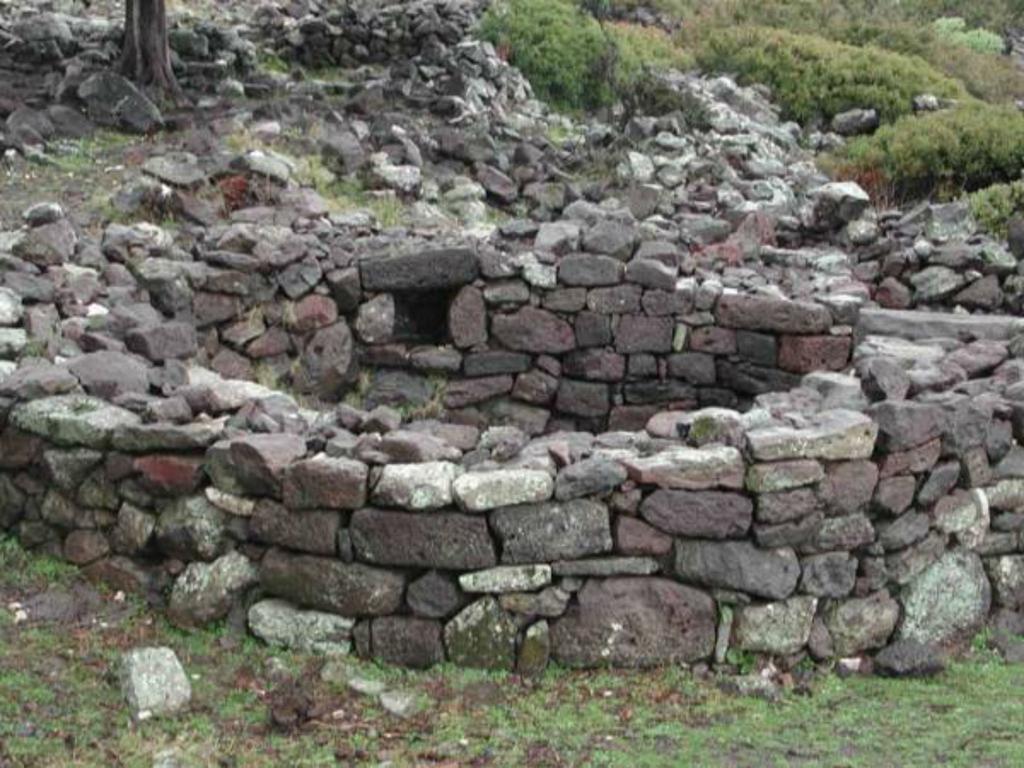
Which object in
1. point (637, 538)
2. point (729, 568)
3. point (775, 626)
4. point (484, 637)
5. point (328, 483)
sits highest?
point (328, 483)

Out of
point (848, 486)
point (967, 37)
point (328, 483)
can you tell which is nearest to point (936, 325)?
point (848, 486)

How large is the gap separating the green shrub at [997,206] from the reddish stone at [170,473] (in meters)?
8.39

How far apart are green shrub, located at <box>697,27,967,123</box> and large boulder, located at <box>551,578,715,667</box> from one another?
525 inches

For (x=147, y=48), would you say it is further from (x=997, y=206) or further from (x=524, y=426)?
(x=997, y=206)

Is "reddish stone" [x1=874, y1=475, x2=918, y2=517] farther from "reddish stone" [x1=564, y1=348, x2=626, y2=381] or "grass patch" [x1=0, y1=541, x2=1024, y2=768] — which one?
"reddish stone" [x1=564, y1=348, x2=626, y2=381]

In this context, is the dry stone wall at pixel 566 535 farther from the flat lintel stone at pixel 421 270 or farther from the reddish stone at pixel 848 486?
the flat lintel stone at pixel 421 270

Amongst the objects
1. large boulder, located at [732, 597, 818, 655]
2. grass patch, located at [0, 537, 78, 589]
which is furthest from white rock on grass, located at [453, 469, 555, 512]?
grass patch, located at [0, 537, 78, 589]

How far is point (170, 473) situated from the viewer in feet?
23.6

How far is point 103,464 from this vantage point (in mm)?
7445

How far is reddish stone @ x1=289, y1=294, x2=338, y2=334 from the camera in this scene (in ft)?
35.7

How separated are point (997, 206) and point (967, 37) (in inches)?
595

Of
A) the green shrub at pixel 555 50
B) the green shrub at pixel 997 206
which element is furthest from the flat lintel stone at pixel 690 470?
the green shrub at pixel 555 50

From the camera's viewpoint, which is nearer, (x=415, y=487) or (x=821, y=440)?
(x=415, y=487)

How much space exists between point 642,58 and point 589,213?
7.31m
